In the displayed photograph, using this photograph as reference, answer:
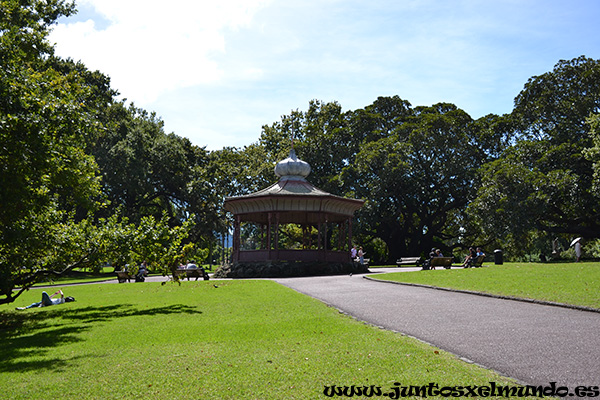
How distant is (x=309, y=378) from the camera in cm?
571

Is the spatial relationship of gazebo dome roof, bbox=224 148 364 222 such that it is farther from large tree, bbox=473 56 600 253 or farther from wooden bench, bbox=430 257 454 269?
large tree, bbox=473 56 600 253

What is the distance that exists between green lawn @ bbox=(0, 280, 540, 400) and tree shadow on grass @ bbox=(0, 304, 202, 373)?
0.04 metres

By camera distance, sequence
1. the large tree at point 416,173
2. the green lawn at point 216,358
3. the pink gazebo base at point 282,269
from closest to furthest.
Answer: the green lawn at point 216,358
the pink gazebo base at point 282,269
the large tree at point 416,173

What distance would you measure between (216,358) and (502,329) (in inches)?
203

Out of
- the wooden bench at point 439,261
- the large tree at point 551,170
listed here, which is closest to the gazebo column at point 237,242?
the wooden bench at point 439,261

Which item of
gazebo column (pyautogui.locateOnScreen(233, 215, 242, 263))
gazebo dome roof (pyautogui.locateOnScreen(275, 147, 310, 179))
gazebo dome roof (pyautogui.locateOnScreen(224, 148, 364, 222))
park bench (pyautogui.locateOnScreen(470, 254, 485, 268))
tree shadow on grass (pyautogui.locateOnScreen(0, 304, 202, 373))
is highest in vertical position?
gazebo dome roof (pyautogui.locateOnScreen(275, 147, 310, 179))

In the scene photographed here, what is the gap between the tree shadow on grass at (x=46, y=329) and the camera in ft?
24.7

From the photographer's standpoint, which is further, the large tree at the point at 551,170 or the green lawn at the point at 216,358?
the large tree at the point at 551,170

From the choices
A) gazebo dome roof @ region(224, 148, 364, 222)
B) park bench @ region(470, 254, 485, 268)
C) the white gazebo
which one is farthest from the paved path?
gazebo dome roof @ region(224, 148, 364, 222)

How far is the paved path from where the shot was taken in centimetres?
605

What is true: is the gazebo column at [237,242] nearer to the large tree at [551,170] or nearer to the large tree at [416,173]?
the large tree at [416,173]

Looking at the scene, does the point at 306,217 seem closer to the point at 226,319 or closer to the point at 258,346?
the point at 226,319

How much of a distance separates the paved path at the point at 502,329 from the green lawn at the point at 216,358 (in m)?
0.55

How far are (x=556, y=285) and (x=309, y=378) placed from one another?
39.5 ft
